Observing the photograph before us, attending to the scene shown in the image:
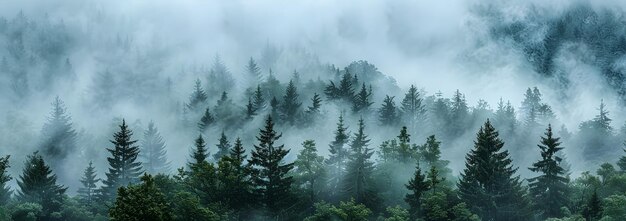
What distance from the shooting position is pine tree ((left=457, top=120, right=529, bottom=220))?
81312mm

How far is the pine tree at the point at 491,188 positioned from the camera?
8131cm

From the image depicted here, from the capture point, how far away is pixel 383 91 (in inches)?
7116

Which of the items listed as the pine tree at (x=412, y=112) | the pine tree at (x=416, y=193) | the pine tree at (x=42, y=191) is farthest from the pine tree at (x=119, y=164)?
the pine tree at (x=412, y=112)

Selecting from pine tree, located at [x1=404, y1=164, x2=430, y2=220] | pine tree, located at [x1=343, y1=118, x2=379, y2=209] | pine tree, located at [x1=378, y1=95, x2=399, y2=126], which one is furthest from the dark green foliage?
pine tree, located at [x1=378, y1=95, x2=399, y2=126]

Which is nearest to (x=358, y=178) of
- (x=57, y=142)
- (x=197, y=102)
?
(x=57, y=142)

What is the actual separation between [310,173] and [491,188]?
73.9 feet

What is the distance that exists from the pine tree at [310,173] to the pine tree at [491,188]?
18.1 metres

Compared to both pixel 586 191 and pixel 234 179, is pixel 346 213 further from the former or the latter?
pixel 586 191

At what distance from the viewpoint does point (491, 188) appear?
82500 millimetres

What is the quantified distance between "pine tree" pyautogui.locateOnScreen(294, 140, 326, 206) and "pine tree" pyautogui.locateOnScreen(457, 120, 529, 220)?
712 inches

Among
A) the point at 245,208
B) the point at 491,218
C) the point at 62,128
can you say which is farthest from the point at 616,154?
the point at 62,128

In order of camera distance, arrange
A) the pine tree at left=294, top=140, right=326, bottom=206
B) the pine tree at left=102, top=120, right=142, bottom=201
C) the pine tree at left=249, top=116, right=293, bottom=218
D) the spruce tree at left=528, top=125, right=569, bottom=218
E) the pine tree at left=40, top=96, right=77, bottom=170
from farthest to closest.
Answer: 1. the pine tree at left=40, top=96, right=77, bottom=170
2. the pine tree at left=102, top=120, right=142, bottom=201
3. the pine tree at left=294, top=140, right=326, bottom=206
4. the spruce tree at left=528, top=125, right=569, bottom=218
5. the pine tree at left=249, top=116, right=293, bottom=218

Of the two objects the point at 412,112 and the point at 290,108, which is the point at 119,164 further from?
the point at 412,112

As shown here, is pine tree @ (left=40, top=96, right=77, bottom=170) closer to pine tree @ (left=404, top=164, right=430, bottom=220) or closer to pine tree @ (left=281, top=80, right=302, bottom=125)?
pine tree @ (left=281, top=80, right=302, bottom=125)
